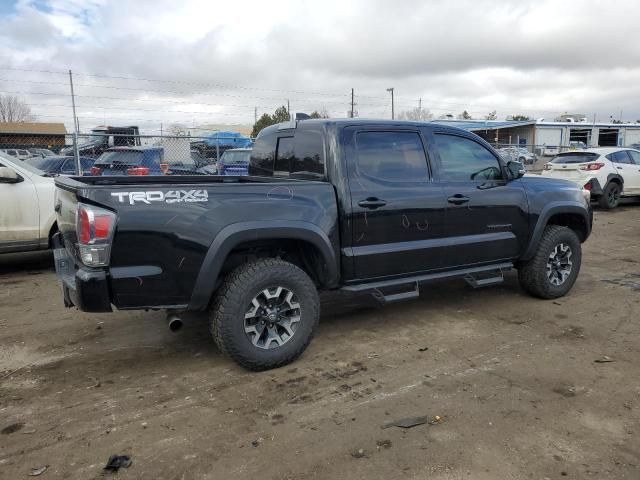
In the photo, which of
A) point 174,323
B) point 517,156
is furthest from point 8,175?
point 517,156

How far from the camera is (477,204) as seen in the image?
16.2 ft

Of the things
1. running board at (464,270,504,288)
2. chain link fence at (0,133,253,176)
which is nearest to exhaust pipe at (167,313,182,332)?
running board at (464,270,504,288)

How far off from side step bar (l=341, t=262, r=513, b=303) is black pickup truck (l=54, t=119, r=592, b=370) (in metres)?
0.01

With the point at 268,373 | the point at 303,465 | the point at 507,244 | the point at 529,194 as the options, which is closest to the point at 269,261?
the point at 268,373

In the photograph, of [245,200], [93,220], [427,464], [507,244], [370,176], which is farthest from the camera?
[507,244]

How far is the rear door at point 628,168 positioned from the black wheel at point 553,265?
9.87 metres

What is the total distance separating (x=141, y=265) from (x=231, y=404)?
3.66 feet

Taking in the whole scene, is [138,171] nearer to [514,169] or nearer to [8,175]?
[8,175]

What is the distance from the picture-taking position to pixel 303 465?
2.78 meters

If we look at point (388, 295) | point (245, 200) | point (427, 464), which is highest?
point (245, 200)

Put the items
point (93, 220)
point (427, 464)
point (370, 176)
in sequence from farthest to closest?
1. point (370, 176)
2. point (93, 220)
3. point (427, 464)

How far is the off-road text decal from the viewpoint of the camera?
333cm

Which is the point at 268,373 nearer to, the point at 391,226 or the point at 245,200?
the point at 245,200

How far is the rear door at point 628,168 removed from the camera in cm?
1397
